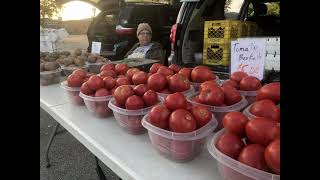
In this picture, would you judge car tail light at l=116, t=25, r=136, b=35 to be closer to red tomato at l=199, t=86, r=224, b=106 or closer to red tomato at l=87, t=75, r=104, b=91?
red tomato at l=87, t=75, r=104, b=91

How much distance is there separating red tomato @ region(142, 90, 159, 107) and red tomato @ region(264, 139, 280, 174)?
57cm

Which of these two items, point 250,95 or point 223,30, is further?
point 223,30

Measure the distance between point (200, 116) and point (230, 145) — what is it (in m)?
0.20

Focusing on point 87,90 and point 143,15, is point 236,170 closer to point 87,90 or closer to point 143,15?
point 87,90

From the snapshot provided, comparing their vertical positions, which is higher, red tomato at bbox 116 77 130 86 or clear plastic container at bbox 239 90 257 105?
red tomato at bbox 116 77 130 86

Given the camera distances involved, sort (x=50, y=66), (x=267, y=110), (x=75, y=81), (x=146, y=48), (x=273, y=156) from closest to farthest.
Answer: (x=273, y=156) → (x=267, y=110) → (x=75, y=81) → (x=50, y=66) → (x=146, y=48)

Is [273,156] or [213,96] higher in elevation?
[213,96]

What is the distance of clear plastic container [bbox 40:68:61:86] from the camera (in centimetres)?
215

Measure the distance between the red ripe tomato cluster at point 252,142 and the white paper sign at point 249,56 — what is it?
81cm

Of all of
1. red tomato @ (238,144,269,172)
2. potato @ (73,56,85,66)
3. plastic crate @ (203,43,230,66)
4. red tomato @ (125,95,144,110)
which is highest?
plastic crate @ (203,43,230,66)

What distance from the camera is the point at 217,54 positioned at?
239cm

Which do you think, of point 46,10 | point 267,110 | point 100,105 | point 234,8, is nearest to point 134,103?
point 100,105

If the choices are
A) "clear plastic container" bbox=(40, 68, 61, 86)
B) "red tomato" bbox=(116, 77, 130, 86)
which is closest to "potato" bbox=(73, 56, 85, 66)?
"clear plastic container" bbox=(40, 68, 61, 86)

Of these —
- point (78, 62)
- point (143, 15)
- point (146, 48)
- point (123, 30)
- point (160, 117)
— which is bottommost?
point (160, 117)
